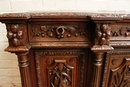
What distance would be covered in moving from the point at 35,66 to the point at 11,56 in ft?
1.77

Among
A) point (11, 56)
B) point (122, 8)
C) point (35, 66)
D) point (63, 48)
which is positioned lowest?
point (11, 56)

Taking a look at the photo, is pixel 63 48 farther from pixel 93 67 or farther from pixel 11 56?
pixel 11 56

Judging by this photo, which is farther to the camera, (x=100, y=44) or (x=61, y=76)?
(x=61, y=76)

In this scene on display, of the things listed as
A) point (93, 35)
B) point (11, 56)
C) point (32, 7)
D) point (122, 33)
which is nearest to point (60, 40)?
point (93, 35)

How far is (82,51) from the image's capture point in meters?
0.64

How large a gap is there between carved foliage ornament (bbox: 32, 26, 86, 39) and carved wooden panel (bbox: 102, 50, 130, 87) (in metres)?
0.23

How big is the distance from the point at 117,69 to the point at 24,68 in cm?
51

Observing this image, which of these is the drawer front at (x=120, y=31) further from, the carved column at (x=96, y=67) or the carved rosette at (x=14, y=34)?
the carved rosette at (x=14, y=34)

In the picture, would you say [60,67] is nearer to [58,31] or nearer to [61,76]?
[61,76]

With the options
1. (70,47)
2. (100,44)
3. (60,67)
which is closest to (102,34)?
(100,44)

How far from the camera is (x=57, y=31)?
0.57 meters

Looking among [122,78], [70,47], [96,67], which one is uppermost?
[70,47]

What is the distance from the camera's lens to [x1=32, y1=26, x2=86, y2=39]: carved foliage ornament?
22.4 inches

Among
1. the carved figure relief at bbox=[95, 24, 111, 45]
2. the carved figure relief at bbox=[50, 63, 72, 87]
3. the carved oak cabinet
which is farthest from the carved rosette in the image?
the carved figure relief at bbox=[95, 24, 111, 45]
